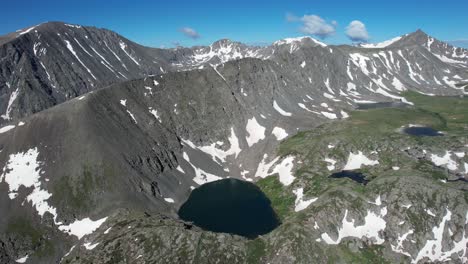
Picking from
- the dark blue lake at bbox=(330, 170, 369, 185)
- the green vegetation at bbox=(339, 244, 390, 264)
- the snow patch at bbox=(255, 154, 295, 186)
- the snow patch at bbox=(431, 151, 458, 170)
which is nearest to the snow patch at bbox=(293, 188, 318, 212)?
the snow patch at bbox=(255, 154, 295, 186)

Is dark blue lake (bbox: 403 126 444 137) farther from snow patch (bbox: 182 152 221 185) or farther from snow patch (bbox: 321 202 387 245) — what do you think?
Answer: snow patch (bbox: 182 152 221 185)

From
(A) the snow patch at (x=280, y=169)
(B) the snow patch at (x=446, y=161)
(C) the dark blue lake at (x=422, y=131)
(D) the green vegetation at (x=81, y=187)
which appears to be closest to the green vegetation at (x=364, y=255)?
(A) the snow patch at (x=280, y=169)

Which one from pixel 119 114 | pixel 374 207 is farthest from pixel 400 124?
pixel 119 114

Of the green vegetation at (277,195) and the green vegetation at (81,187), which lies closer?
the green vegetation at (81,187)

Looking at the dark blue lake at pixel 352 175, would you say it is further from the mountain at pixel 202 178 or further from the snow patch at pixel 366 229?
the snow patch at pixel 366 229

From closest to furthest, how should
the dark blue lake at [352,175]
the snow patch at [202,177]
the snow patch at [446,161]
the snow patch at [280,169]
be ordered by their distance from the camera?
the dark blue lake at [352,175] < the snow patch at [280,169] < the snow patch at [446,161] < the snow patch at [202,177]

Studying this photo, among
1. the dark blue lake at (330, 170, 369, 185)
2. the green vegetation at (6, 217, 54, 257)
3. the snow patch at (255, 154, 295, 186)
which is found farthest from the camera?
the snow patch at (255, 154, 295, 186)

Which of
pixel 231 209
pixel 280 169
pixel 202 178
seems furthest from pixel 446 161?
pixel 202 178

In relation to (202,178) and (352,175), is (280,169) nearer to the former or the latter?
(352,175)
